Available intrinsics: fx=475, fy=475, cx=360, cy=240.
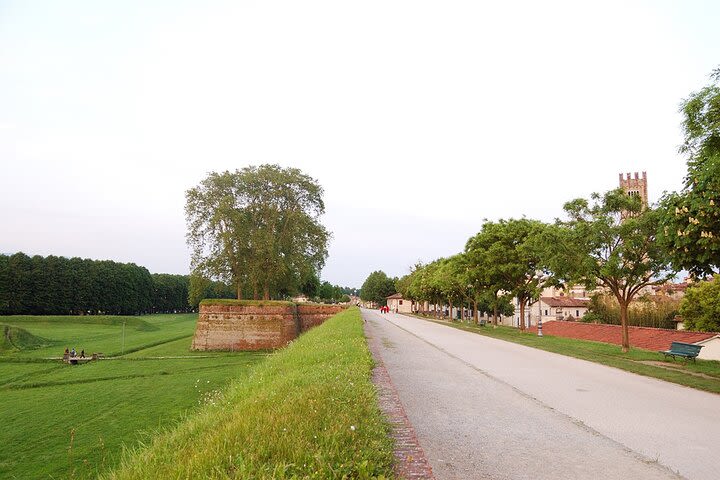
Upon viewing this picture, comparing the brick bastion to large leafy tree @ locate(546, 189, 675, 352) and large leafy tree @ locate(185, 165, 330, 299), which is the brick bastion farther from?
large leafy tree @ locate(546, 189, 675, 352)

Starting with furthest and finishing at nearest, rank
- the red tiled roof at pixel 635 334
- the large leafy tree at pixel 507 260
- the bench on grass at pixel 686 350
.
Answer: the large leafy tree at pixel 507 260 → the red tiled roof at pixel 635 334 → the bench on grass at pixel 686 350

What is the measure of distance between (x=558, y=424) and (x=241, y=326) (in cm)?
3419

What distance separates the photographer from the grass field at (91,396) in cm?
1394

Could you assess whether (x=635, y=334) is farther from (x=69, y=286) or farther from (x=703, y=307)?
(x=69, y=286)

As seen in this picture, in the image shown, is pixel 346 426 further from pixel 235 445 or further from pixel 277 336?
pixel 277 336

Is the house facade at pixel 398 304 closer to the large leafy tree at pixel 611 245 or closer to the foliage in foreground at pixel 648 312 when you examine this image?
the foliage in foreground at pixel 648 312

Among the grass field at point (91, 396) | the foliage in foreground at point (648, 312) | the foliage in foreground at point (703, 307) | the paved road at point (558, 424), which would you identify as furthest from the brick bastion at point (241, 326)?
the foliage in foreground at point (703, 307)

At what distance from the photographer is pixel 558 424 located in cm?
714

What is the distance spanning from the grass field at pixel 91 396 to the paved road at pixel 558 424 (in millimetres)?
4411

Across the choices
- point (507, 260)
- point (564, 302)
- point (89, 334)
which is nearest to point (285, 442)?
point (507, 260)

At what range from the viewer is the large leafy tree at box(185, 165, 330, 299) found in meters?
41.0

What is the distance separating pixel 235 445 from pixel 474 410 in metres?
5.15

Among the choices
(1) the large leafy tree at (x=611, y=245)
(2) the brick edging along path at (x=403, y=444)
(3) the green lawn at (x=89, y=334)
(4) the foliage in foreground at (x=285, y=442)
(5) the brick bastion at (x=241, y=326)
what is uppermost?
(1) the large leafy tree at (x=611, y=245)

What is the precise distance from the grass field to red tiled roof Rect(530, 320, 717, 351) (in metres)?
20.6
